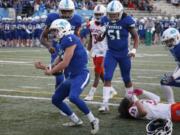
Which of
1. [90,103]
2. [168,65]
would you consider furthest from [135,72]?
[90,103]

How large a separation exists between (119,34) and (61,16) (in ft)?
3.43

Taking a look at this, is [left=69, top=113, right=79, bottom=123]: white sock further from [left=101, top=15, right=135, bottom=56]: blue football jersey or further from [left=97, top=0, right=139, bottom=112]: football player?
[left=101, top=15, right=135, bottom=56]: blue football jersey

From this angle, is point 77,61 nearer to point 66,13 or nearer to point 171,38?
point 66,13

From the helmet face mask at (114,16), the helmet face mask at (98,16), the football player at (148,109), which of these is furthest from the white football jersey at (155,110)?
the helmet face mask at (98,16)

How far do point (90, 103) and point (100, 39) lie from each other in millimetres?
1134

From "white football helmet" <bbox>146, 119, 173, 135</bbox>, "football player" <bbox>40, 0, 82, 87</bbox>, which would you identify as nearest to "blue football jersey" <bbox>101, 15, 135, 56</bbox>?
"football player" <bbox>40, 0, 82, 87</bbox>

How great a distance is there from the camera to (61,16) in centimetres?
801

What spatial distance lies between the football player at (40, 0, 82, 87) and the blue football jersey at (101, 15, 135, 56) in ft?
1.88

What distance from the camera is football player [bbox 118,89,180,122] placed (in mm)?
7040

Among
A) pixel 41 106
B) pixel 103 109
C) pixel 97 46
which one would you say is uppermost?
pixel 97 46

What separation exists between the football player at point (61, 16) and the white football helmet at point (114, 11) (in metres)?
0.50

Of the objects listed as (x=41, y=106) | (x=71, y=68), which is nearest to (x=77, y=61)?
(x=71, y=68)

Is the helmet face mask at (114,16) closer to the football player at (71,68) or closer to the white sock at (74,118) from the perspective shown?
the football player at (71,68)

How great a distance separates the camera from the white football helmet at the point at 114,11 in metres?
8.23
